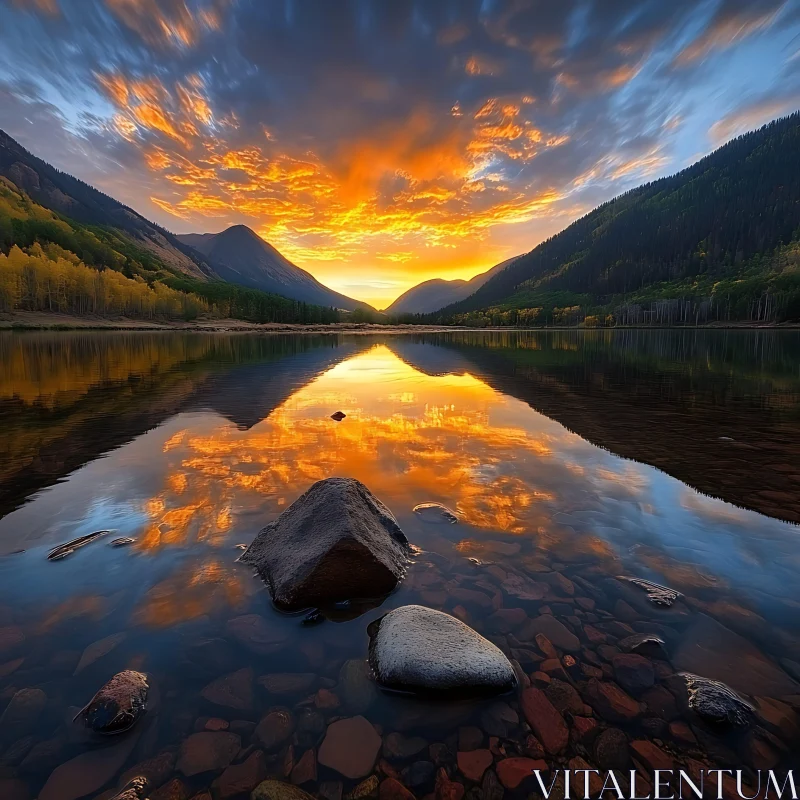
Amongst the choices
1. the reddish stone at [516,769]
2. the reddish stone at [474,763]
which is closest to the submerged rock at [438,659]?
the reddish stone at [474,763]

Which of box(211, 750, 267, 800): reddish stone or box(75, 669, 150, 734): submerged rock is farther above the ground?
box(75, 669, 150, 734): submerged rock

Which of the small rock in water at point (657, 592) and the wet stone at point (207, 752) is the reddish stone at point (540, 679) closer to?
the small rock in water at point (657, 592)

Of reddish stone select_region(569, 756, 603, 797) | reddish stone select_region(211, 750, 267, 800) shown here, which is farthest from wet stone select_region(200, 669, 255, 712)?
reddish stone select_region(569, 756, 603, 797)

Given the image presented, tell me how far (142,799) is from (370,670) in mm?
2596

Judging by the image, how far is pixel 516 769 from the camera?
4.24 metres

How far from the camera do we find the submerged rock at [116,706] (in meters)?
4.59

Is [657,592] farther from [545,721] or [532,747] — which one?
[532,747]

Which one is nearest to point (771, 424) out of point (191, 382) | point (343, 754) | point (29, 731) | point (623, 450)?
point (623, 450)

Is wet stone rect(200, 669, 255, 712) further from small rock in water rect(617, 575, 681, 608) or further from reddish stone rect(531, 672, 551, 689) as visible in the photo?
small rock in water rect(617, 575, 681, 608)

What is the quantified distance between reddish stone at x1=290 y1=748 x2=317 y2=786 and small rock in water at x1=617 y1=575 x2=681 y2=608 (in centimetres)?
558

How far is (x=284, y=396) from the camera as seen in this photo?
87.7 ft

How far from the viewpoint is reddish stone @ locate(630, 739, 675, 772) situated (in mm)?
4289

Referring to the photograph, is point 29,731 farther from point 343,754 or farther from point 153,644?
point 343,754

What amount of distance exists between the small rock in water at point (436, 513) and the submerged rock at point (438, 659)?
12.5 feet
